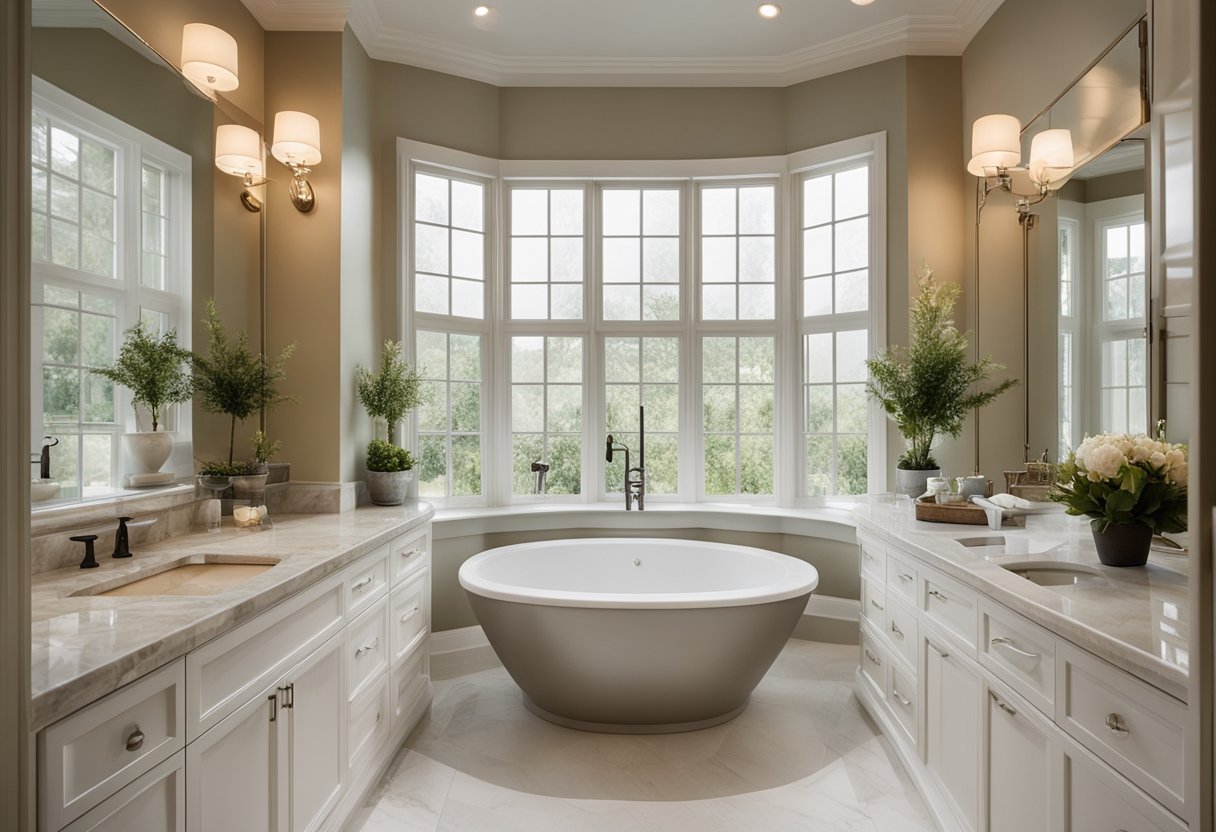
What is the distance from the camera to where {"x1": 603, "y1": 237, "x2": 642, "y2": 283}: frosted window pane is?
4.08m

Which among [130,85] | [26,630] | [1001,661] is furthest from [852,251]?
[26,630]

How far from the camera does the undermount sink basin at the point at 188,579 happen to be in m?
1.75

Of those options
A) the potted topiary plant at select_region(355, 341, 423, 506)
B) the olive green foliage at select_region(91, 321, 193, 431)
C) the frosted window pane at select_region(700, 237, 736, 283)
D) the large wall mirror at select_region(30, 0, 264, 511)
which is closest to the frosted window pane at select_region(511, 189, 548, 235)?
the frosted window pane at select_region(700, 237, 736, 283)

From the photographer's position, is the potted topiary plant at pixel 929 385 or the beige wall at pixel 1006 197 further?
the potted topiary plant at pixel 929 385

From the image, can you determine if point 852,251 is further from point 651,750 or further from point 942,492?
point 651,750

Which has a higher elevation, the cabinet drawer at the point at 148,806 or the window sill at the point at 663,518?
the window sill at the point at 663,518

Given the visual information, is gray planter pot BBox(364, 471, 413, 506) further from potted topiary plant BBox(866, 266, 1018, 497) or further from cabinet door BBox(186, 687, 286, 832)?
potted topiary plant BBox(866, 266, 1018, 497)

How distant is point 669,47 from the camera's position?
12.2 feet

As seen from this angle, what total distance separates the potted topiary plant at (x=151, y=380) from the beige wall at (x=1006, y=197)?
3.08 metres

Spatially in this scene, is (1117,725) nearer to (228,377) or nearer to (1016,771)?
(1016,771)

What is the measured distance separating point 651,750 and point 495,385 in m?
2.09

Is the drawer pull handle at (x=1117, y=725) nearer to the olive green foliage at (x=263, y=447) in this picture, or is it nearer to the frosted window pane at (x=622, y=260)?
the olive green foliage at (x=263, y=447)

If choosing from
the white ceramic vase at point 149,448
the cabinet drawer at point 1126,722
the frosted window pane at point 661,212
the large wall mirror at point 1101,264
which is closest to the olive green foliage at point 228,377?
the white ceramic vase at point 149,448

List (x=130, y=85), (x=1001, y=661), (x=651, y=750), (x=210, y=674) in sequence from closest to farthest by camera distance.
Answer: (x=210, y=674)
(x=1001, y=661)
(x=130, y=85)
(x=651, y=750)
